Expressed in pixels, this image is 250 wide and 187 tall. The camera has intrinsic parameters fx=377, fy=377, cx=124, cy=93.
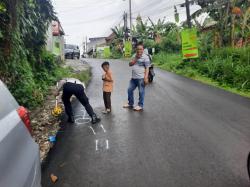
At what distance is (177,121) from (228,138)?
1.83 m

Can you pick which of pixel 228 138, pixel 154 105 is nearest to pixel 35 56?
pixel 154 105

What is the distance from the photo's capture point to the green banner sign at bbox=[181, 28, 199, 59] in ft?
69.2

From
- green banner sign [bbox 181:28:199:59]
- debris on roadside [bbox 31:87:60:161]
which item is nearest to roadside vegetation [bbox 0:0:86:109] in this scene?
debris on roadside [bbox 31:87:60:161]

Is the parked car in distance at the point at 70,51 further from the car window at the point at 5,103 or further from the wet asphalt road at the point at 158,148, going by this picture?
the car window at the point at 5,103

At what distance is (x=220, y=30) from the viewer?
69.9 feet

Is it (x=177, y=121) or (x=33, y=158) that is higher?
(x=33, y=158)

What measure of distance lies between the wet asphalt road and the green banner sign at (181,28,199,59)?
1023 centimetres

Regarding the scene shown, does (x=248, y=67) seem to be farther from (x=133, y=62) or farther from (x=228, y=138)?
(x=228, y=138)

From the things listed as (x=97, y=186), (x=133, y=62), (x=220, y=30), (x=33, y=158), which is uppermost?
(x=220, y=30)

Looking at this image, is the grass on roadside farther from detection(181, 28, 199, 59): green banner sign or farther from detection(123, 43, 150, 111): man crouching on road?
detection(123, 43, 150, 111): man crouching on road

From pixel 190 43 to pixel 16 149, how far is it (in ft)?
63.9

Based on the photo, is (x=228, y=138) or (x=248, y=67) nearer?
(x=228, y=138)

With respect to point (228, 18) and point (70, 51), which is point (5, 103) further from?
point (70, 51)

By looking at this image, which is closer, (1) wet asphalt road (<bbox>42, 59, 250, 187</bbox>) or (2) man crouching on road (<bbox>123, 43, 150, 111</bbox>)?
(1) wet asphalt road (<bbox>42, 59, 250, 187</bbox>)
